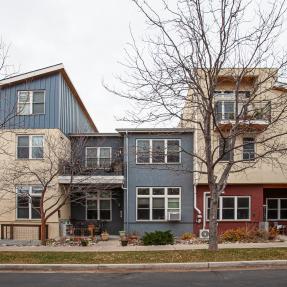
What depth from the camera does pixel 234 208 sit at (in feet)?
91.1

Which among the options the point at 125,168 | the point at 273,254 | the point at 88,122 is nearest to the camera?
the point at 273,254

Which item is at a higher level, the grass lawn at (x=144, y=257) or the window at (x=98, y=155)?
the window at (x=98, y=155)

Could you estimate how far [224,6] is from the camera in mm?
15133

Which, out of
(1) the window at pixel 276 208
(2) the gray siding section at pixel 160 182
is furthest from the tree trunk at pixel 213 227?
(1) the window at pixel 276 208

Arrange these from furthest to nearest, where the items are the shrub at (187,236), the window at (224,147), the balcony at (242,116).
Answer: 1. the shrub at (187,236)
2. the balcony at (242,116)
3. the window at (224,147)

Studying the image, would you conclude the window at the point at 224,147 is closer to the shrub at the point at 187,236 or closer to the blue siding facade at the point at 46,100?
the shrub at the point at 187,236

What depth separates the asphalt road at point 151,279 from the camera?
10492 mm

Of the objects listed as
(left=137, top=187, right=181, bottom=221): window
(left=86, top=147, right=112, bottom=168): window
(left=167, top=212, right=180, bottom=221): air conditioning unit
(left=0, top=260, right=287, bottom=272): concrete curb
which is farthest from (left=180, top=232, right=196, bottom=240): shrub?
(left=0, top=260, right=287, bottom=272): concrete curb

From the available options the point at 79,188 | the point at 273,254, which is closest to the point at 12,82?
the point at 79,188

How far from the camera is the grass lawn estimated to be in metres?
13.6

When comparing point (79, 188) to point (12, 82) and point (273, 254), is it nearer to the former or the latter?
point (12, 82)

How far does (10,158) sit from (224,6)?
54.3ft

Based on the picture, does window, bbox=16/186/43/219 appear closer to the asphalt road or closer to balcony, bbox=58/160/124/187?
balcony, bbox=58/160/124/187

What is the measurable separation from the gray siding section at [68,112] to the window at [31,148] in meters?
1.61
